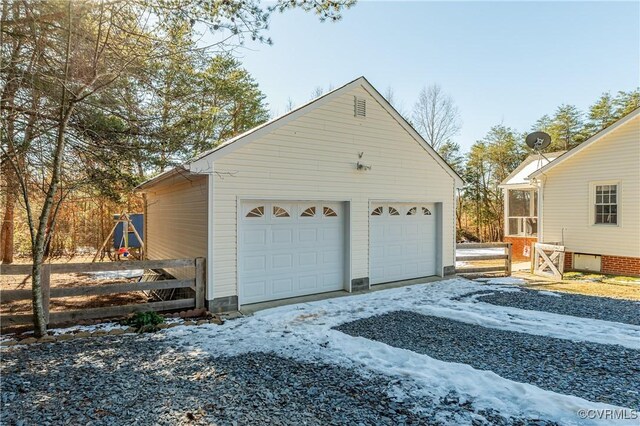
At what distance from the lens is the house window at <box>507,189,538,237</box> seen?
16297 mm

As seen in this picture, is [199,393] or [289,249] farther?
[289,249]

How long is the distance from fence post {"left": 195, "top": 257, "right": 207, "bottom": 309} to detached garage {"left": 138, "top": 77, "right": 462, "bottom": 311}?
0.14 m

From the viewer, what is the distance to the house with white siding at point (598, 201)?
36.5 feet

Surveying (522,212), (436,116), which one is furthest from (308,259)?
(436,116)

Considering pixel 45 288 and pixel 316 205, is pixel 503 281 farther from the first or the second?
pixel 45 288

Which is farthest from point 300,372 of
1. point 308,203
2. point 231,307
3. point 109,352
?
point 308,203

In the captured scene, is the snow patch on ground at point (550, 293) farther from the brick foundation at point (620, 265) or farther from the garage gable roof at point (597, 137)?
the garage gable roof at point (597, 137)

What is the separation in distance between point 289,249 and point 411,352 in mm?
3765

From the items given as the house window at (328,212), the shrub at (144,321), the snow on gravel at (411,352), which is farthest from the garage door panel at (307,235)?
the shrub at (144,321)

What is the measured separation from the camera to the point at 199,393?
3.64 meters

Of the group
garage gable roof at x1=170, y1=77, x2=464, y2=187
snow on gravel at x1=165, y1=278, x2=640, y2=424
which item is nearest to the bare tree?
garage gable roof at x1=170, y1=77, x2=464, y2=187

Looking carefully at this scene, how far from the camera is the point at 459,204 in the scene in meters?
25.7

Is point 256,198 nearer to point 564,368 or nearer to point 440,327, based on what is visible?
point 440,327

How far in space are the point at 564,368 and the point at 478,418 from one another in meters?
1.92
